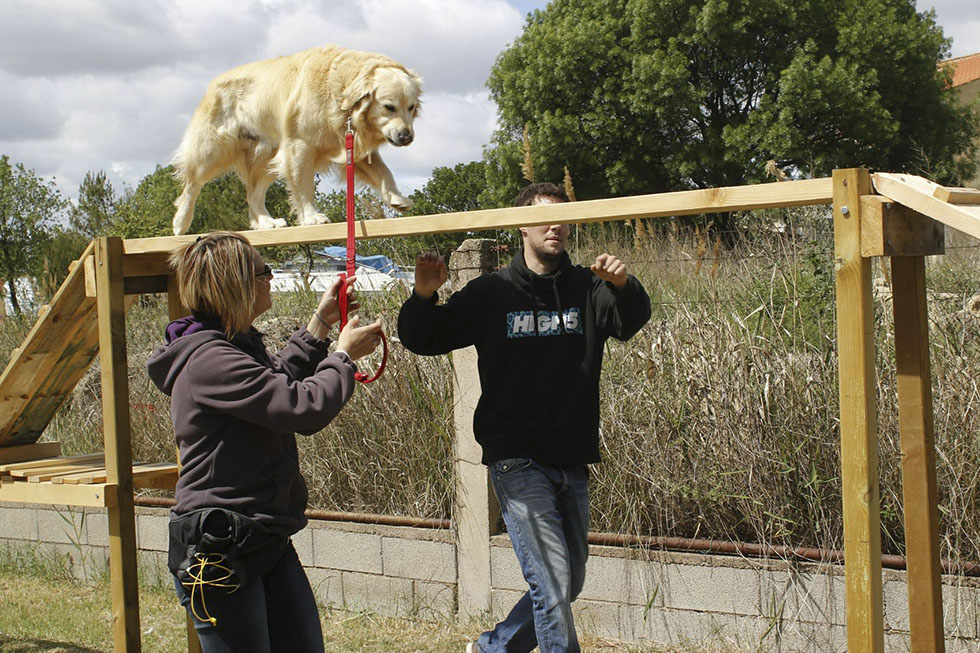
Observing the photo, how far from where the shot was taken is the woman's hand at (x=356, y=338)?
9.07 feet

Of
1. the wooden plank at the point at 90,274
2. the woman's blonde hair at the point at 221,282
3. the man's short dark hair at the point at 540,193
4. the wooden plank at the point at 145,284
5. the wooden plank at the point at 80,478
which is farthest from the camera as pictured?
the wooden plank at the point at 145,284

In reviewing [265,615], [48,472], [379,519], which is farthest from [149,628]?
[265,615]

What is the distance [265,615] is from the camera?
2.61 metres

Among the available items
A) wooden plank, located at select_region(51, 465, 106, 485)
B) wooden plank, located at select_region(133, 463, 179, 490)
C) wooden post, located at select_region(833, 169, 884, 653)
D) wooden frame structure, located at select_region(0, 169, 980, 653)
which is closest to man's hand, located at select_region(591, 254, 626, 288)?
wooden frame structure, located at select_region(0, 169, 980, 653)

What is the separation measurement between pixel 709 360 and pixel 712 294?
0.40 metres

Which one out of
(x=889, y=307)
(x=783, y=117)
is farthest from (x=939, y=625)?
(x=783, y=117)

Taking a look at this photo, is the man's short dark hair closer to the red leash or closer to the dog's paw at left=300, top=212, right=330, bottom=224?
the red leash

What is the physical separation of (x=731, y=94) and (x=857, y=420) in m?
27.6

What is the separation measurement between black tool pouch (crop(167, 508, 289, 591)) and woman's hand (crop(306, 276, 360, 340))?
27.1 inches

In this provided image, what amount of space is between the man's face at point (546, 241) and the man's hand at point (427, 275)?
1.10 ft

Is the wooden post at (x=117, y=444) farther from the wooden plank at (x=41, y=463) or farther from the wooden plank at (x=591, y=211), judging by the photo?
the wooden plank at (x=41, y=463)

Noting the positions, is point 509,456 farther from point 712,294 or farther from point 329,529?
point 329,529

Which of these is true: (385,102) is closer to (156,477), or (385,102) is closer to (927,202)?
(156,477)

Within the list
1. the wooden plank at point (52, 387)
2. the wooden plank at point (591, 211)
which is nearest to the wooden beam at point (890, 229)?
the wooden plank at point (591, 211)
